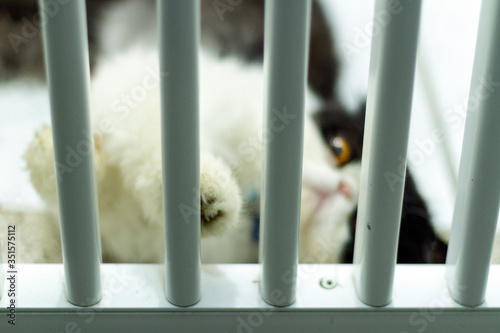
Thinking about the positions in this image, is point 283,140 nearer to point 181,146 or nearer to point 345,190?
point 181,146

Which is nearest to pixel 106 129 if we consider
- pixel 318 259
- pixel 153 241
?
pixel 153 241

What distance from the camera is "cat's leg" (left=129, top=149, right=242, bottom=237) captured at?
41 cm

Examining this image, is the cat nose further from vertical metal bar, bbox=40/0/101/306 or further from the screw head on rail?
vertical metal bar, bbox=40/0/101/306

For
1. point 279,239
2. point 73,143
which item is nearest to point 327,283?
point 279,239

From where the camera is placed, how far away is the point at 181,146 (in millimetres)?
356

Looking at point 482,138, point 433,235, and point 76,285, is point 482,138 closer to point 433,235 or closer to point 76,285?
point 433,235

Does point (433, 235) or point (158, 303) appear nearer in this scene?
point (158, 303)

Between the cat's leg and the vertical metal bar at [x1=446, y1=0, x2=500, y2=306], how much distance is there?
0.17 metres

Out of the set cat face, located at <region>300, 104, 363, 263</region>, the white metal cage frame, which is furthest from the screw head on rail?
cat face, located at <region>300, 104, 363, 263</region>

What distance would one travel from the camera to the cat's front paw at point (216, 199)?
A: 16.2 inches

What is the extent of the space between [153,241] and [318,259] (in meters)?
0.17

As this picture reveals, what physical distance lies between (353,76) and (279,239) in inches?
10.2

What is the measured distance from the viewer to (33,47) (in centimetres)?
54
